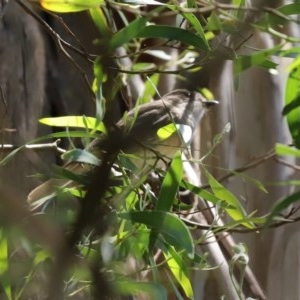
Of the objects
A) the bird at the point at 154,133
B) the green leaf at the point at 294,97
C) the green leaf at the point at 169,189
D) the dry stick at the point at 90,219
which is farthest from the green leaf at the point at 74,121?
the dry stick at the point at 90,219

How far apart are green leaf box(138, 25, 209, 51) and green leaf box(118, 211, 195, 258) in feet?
0.72

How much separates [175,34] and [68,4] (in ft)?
0.46

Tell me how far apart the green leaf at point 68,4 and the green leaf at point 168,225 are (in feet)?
0.87

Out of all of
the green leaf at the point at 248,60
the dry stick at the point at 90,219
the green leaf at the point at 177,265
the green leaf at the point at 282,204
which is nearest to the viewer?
the dry stick at the point at 90,219

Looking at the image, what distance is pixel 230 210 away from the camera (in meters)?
1.17

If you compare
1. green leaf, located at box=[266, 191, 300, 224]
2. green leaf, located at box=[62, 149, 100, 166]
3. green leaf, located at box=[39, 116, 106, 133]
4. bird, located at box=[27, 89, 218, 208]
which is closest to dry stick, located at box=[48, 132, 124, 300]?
bird, located at box=[27, 89, 218, 208]

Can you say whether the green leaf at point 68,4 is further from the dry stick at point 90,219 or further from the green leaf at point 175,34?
the dry stick at point 90,219

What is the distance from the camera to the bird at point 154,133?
73 cm

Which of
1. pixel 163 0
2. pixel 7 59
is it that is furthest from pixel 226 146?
pixel 7 59

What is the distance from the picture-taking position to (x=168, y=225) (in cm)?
97

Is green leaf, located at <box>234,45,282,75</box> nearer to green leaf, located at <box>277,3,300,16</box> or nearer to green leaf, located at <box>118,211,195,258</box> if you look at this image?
green leaf, located at <box>277,3,300,16</box>

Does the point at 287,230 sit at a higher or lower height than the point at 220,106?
lower

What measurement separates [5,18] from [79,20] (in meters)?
0.20

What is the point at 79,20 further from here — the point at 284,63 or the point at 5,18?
the point at 284,63
